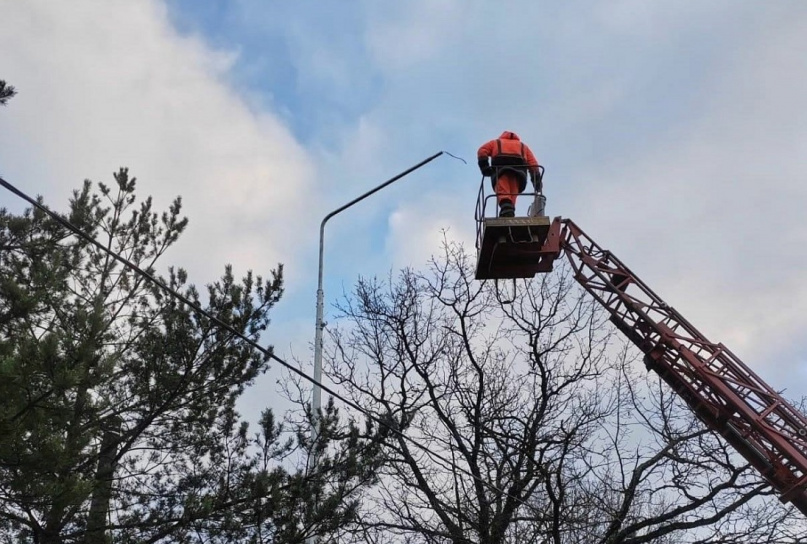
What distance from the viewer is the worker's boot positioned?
9.13 meters

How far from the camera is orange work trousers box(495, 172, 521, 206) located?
9.21 m

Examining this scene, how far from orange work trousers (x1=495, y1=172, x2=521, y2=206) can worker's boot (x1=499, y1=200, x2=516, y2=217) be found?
1.5 inches

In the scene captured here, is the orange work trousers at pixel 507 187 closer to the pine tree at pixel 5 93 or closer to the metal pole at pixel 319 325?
the metal pole at pixel 319 325

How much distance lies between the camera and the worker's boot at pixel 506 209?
30.0 feet

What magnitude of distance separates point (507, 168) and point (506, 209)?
519mm

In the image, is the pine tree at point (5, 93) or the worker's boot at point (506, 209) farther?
the worker's boot at point (506, 209)

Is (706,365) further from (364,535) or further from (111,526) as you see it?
(111,526)

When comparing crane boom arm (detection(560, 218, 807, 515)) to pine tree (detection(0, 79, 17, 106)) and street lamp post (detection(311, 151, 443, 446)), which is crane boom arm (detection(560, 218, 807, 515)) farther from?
pine tree (detection(0, 79, 17, 106))

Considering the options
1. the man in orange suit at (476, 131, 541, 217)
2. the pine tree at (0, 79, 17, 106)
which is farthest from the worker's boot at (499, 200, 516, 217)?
the pine tree at (0, 79, 17, 106)

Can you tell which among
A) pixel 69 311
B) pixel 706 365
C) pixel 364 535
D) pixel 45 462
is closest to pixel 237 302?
pixel 69 311

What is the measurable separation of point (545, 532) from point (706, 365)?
4922 millimetres

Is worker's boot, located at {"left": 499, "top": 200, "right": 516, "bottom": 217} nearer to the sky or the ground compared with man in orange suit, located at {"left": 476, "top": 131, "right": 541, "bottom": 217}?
nearer to the ground

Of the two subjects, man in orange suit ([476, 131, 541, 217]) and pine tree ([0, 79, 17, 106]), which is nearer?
pine tree ([0, 79, 17, 106])

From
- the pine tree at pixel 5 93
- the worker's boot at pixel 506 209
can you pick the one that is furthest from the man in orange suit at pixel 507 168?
the pine tree at pixel 5 93
